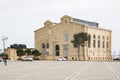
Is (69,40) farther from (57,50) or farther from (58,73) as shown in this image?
(58,73)

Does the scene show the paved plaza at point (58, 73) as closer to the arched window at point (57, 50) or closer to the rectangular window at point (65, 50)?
the rectangular window at point (65, 50)

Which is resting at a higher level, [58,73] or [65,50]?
[65,50]

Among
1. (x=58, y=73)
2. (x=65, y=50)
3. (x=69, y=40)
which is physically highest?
(x=69, y=40)

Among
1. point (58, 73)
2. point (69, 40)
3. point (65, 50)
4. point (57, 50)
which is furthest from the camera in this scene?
point (57, 50)

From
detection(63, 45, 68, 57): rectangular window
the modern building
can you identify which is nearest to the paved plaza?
the modern building

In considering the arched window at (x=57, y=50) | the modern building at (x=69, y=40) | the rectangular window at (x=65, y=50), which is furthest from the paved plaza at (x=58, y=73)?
the arched window at (x=57, y=50)

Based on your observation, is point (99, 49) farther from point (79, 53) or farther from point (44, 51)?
point (44, 51)

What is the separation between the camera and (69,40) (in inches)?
6363

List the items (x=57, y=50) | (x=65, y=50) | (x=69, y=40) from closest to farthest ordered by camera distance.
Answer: (x=69, y=40)
(x=65, y=50)
(x=57, y=50)

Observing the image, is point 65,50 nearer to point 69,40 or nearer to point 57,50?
point 69,40

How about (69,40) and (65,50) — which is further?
(65,50)

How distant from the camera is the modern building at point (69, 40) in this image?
158375mm

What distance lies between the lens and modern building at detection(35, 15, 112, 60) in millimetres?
158375

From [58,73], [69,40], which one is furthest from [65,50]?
[58,73]
